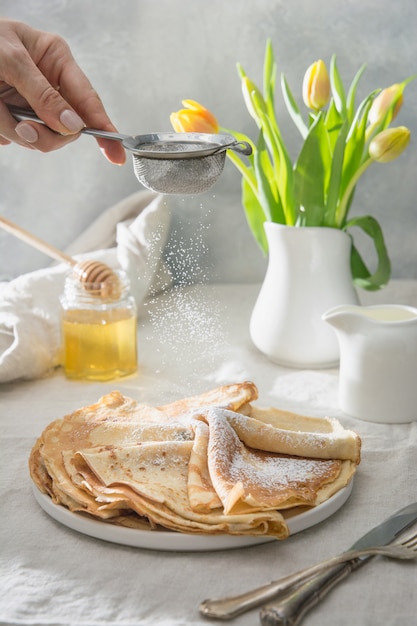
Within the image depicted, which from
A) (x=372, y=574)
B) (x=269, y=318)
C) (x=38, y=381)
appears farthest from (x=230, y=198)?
(x=372, y=574)

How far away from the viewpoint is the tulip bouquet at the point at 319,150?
135 cm

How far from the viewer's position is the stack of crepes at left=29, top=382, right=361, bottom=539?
88 cm

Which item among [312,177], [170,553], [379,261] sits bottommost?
[170,553]

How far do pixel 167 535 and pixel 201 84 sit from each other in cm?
120

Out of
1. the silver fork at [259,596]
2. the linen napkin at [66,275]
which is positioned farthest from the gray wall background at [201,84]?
the silver fork at [259,596]

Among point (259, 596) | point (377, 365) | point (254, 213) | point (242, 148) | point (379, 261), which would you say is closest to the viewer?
point (259, 596)

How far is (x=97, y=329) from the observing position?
4.50 ft

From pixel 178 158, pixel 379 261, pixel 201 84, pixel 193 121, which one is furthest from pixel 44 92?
pixel 201 84

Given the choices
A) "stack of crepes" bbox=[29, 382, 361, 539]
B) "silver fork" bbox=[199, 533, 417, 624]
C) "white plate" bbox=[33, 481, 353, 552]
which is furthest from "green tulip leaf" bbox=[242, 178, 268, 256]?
"silver fork" bbox=[199, 533, 417, 624]

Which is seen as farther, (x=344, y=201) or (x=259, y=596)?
(x=344, y=201)

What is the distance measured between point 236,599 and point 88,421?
377 millimetres

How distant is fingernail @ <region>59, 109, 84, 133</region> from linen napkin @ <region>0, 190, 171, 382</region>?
429 millimetres

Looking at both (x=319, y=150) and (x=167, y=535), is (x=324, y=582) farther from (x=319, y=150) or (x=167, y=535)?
(x=319, y=150)

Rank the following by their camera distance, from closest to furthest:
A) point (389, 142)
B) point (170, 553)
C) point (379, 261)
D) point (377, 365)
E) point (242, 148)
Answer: point (170, 553), point (242, 148), point (377, 365), point (389, 142), point (379, 261)
